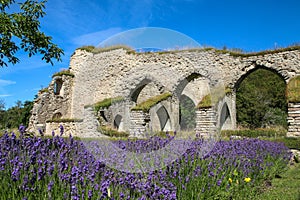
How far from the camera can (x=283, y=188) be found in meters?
5.08

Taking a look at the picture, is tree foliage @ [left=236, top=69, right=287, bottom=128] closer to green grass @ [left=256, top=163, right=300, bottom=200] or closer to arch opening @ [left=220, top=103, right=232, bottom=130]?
arch opening @ [left=220, top=103, right=232, bottom=130]

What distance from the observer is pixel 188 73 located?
17.4m

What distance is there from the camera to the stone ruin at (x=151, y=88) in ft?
45.1

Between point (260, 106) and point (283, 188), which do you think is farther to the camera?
point (260, 106)

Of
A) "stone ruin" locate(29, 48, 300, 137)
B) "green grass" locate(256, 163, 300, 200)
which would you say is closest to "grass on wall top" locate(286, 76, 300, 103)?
"stone ruin" locate(29, 48, 300, 137)

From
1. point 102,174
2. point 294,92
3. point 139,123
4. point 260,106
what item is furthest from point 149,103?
point 260,106

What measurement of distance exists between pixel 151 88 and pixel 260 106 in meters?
9.16

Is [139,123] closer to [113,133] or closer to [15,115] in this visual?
[113,133]

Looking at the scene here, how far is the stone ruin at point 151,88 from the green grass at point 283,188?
490cm

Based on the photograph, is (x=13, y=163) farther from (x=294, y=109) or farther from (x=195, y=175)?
(x=294, y=109)

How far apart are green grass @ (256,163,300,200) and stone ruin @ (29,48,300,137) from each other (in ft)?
16.1

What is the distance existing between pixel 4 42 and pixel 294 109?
9.96 meters

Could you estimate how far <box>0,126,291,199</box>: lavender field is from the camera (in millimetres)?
2199

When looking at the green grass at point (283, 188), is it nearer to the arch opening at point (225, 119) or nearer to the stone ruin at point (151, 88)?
the stone ruin at point (151, 88)
